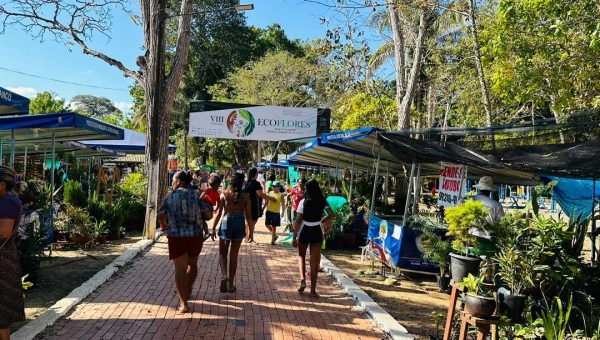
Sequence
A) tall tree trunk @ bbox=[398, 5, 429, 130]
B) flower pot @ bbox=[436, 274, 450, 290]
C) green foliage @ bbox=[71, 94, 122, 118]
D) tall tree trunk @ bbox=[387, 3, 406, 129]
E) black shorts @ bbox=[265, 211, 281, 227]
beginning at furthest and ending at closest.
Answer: green foliage @ bbox=[71, 94, 122, 118]
tall tree trunk @ bbox=[387, 3, 406, 129]
tall tree trunk @ bbox=[398, 5, 429, 130]
black shorts @ bbox=[265, 211, 281, 227]
flower pot @ bbox=[436, 274, 450, 290]

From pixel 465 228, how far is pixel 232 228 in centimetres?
323

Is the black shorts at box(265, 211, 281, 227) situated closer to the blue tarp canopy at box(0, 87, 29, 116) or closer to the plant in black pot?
the blue tarp canopy at box(0, 87, 29, 116)

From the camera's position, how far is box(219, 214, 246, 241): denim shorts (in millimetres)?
6695

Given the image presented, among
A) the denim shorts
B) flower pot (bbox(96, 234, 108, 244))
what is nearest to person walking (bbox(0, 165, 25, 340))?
the denim shorts

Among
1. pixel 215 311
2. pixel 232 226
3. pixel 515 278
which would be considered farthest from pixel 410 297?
pixel 515 278

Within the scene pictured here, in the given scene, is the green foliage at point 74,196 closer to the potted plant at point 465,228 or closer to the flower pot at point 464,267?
the potted plant at point 465,228

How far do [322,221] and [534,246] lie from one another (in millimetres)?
3175

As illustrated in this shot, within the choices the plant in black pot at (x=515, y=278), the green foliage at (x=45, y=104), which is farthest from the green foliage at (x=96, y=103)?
the plant in black pot at (x=515, y=278)

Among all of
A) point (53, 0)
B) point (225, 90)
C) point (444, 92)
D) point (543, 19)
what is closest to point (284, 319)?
point (543, 19)

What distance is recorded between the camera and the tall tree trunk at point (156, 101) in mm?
11516

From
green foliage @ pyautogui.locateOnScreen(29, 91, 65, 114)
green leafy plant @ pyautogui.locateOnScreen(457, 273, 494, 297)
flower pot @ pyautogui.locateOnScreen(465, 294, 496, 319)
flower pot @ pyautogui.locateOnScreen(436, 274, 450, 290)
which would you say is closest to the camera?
flower pot @ pyautogui.locateOnScreen(465, 294, 496, 319)

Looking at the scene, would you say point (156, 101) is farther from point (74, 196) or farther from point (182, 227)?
point (182, 227)

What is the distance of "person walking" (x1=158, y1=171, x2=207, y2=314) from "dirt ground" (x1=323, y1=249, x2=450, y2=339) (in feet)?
8.58

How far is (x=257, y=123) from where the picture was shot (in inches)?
809
